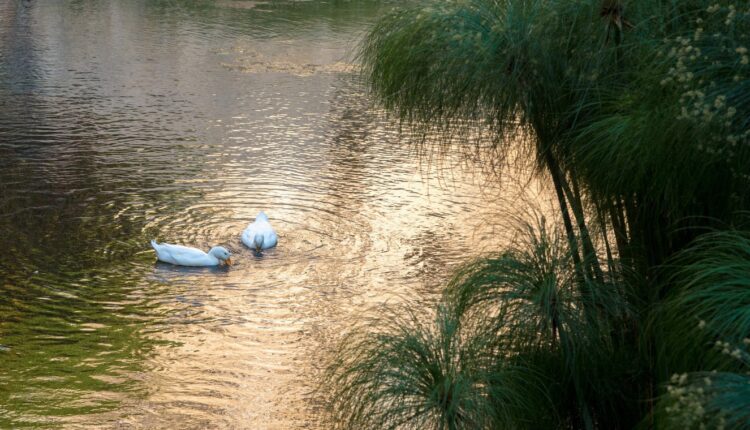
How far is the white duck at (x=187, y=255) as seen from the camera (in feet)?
26.1

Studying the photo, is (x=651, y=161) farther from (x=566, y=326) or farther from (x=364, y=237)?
(x=364, y=237)

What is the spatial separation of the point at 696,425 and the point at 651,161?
1252mm

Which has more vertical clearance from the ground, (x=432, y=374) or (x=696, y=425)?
(x=696, y=425)

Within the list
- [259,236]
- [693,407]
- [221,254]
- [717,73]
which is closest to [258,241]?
[259,236]

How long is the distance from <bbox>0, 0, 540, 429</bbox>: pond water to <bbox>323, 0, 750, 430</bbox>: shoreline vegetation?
111cm

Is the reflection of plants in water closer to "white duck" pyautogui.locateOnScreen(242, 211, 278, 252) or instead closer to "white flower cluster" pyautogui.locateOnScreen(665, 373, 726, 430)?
"white duck" pyautogui.locateOnScreen(242, 211, 278, 252)

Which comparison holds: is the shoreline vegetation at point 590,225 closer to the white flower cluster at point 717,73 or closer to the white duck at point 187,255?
the white flower cluster at point 717,73

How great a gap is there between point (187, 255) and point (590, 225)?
4.17m

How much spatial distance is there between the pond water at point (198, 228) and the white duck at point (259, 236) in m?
0.09

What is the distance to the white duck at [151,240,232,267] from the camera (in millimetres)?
7957

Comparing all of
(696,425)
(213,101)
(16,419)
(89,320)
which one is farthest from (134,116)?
(696,425)

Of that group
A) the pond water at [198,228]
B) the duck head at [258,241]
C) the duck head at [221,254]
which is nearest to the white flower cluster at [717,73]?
the pond water at [198,228]

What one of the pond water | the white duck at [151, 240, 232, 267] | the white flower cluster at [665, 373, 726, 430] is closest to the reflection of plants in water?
the pond water

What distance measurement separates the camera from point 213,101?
1356 cm
